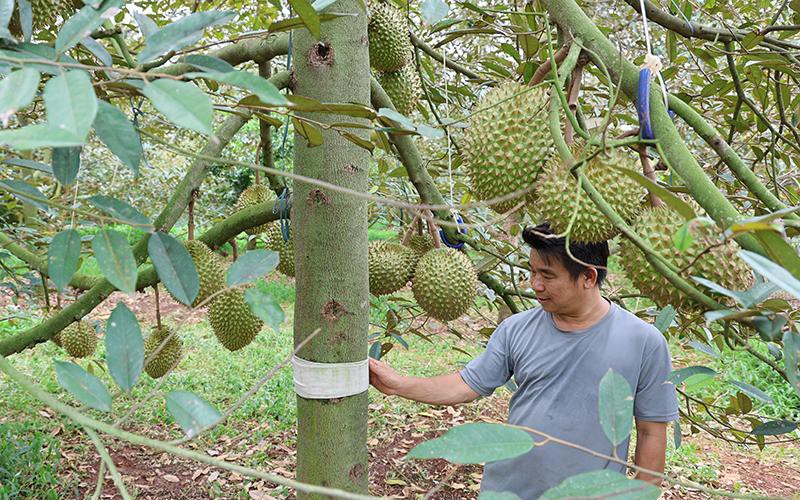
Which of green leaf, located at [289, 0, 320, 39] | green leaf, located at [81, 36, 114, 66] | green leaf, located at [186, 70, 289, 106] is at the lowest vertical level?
green leaf, located at [186, 70, 289, 106]

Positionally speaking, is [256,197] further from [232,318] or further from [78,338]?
[78,338]

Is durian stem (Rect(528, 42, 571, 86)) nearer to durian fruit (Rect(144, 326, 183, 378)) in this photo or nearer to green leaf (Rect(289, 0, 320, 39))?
green leaf (Rect(289, 0, 320, 39))

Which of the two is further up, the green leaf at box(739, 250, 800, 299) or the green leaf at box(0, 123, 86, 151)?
the green leaf at box(0, 123, 86, 151)

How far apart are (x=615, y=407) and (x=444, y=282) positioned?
0.84 metres

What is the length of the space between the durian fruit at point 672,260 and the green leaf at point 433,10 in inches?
15.1

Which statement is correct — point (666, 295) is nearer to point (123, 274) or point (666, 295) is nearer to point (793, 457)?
point (123, 274)

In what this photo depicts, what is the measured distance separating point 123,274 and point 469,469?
2600 millimetres

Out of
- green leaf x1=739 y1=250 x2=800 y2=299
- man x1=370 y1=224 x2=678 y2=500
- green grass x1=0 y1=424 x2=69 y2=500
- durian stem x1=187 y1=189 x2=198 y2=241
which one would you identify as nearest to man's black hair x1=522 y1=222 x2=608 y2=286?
man x1=370 y1=224 x2=678 y2=500

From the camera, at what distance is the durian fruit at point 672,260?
0.69 m

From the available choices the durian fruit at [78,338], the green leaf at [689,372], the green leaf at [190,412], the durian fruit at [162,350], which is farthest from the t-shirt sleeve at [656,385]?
the durian fruit at [78,338]

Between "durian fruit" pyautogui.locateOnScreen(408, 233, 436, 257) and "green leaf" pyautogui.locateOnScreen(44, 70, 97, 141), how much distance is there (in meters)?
1.17

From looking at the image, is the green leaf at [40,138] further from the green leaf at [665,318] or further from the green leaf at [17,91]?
the green leaf at [665,318]

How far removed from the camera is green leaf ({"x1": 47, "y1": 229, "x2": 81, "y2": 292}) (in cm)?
58

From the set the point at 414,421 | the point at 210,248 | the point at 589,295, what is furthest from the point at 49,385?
the point at 589,295
